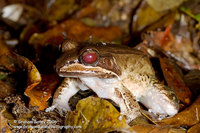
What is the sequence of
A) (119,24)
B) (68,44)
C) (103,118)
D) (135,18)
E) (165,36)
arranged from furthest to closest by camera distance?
(119,24), (135,18), (165,36), (68,44), (103,118)

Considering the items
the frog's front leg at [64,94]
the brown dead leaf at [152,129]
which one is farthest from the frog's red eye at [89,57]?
the brown dead leaf at [152,129]

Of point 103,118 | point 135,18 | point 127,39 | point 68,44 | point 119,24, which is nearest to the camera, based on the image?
point 103,118

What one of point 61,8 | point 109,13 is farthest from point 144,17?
point 61,8

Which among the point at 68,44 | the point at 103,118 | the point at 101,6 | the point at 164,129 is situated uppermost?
the point at 101,6

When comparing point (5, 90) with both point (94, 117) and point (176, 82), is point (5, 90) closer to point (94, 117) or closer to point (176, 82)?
point (94, 117)

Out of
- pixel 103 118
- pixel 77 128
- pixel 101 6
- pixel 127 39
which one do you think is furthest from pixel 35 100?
pixel 101 6

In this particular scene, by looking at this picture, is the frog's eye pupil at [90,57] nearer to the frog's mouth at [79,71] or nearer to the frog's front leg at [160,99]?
the frog's mouth at [79,71]

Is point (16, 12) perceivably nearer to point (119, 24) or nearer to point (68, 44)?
point (119, 24)
